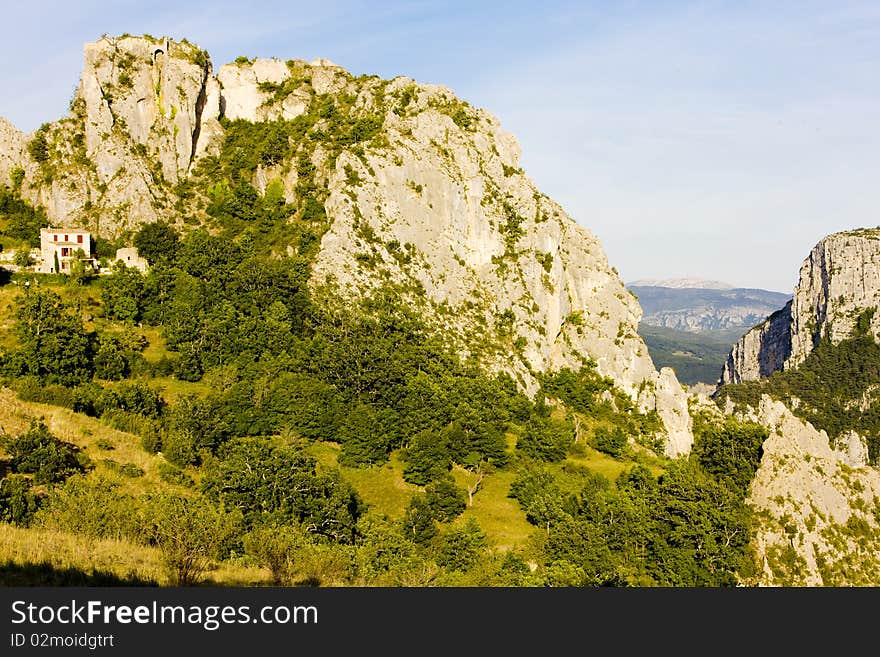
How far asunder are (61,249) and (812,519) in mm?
92482

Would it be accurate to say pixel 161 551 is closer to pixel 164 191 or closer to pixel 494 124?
pixel 164 191

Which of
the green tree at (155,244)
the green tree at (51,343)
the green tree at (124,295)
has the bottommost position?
the green tree at (51,343)

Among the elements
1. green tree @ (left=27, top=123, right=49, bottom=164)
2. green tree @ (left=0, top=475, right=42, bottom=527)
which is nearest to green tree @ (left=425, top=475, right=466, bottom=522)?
green tree @ (left=0, top=475, right=42, bottom=527)

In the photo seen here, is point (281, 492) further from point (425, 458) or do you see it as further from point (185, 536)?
point (185, 536)

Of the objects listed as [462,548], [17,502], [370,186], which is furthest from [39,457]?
[370,186]

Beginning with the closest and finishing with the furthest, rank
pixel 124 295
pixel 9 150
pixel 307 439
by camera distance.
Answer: pixel 307 439, pixel 124 295, pixel 9 150

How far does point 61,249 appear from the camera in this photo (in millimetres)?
84188

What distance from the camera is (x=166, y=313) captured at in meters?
82.1

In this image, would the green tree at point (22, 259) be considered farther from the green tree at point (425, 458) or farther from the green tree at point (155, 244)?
the green tree at point (425, 458)

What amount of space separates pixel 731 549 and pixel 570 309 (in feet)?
212

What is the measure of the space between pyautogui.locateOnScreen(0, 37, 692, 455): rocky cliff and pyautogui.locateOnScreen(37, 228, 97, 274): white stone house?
699cm

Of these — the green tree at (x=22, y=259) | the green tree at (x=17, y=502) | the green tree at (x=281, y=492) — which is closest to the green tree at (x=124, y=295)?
the green tree at (x=22, y=259)

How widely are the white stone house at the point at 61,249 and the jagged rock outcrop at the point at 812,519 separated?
282 feet

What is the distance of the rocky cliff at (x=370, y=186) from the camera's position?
95125 millimetres
